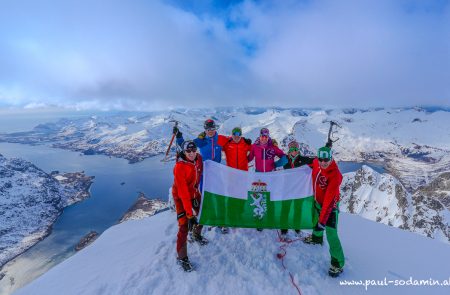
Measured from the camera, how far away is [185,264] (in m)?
7.65

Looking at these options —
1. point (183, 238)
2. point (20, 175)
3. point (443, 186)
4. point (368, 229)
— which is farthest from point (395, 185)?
point (20, 175)

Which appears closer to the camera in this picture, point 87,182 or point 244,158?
point 244,158

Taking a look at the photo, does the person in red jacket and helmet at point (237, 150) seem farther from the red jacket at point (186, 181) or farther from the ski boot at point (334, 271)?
the ski boot at point (334, 271)

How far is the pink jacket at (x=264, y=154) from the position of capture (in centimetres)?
1030

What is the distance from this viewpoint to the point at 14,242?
341ft

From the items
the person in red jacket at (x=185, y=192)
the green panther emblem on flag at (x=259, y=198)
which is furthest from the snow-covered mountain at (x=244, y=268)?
the green panther emblem on flag at (x=259, y=198)

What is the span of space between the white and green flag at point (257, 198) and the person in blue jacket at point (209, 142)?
4.79ft

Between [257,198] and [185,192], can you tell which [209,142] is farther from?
[185,192]

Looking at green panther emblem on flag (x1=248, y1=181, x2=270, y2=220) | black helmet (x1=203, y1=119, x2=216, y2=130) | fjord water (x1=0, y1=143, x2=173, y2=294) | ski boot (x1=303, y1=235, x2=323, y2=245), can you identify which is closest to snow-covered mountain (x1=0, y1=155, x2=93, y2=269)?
fjord water (x1=0, y1=143, x2=173, y2=294)

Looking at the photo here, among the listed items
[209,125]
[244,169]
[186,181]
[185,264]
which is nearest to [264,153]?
[244,169]

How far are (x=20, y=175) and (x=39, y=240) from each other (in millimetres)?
93900

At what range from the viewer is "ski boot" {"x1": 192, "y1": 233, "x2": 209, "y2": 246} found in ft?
29.3

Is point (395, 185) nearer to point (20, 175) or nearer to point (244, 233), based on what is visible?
point (244, 233)

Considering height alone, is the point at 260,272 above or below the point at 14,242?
above
